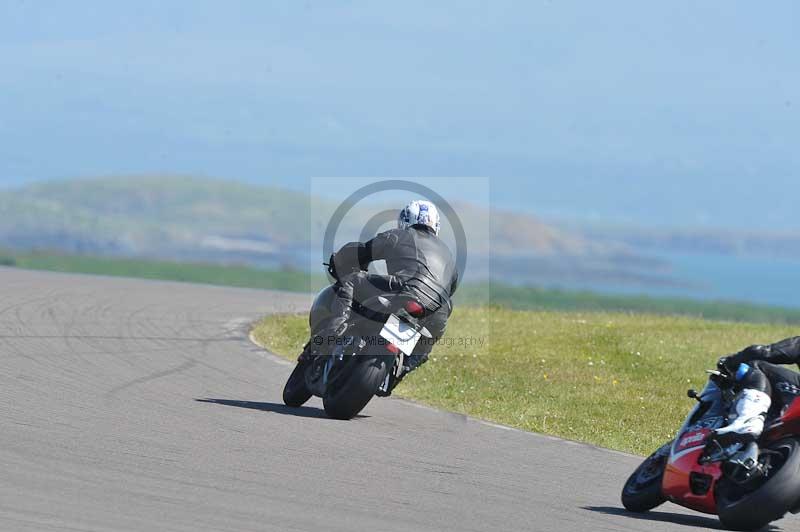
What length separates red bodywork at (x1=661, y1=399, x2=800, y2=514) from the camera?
→ 853cm

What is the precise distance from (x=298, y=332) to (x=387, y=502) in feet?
37.7

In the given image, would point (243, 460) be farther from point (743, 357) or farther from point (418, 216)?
point (418, 216)

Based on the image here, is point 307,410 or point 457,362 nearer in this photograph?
point 307,410

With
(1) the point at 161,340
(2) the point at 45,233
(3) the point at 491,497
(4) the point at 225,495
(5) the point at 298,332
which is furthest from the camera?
(2) the point at 45,233

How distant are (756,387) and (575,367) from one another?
969cm

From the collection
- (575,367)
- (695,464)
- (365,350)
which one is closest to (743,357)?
(695,464)

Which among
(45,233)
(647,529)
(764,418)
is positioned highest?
(764,418)

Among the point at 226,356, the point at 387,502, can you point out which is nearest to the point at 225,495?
the point at 387,502

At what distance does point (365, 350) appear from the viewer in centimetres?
1159

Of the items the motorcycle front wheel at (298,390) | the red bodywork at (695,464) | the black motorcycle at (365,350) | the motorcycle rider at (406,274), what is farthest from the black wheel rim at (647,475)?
the motorcycle front wheel at (298,390)

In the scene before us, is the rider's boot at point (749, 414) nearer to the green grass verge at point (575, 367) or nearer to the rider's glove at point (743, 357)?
the rider's glove at point (743, 357)

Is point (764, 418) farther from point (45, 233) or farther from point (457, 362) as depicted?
point (45, 233)

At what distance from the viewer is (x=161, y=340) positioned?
17.6 metres

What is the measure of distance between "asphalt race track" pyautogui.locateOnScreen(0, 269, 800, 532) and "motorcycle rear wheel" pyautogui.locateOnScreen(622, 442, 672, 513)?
0.36 feet
